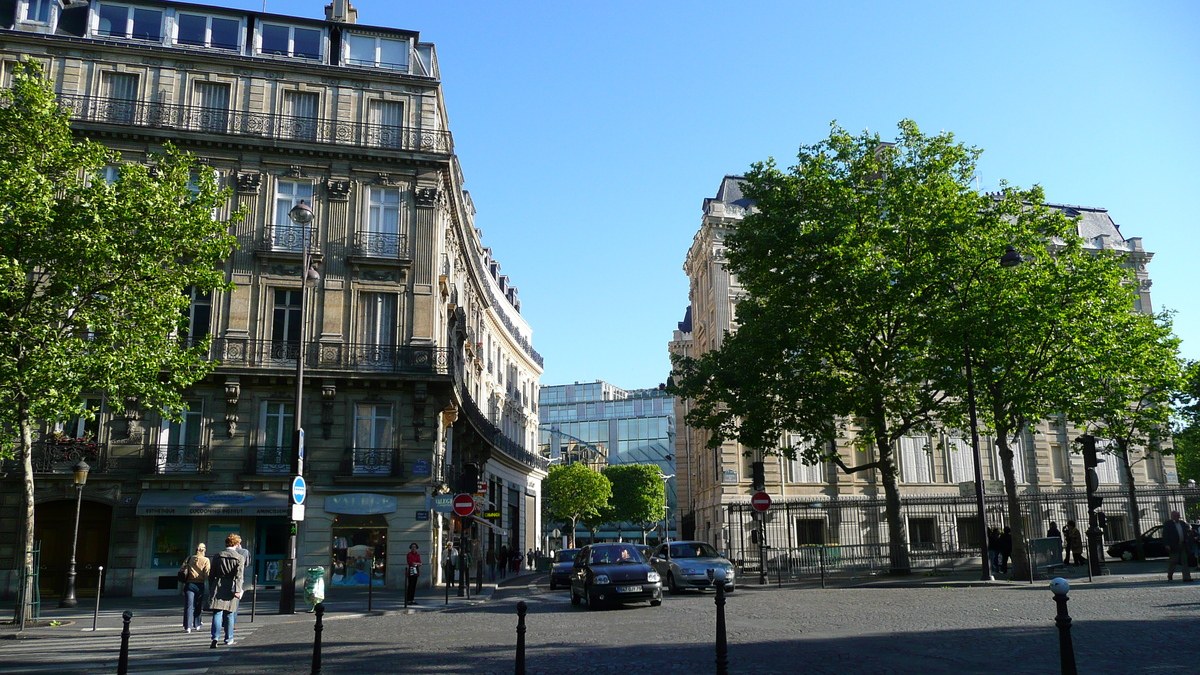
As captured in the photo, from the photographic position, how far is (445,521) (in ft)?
99.0

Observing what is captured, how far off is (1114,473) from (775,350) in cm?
2926

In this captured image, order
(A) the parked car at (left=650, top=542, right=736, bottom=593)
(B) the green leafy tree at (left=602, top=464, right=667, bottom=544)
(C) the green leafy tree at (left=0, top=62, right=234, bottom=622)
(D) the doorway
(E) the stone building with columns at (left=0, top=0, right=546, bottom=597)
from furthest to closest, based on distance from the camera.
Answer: (B) the green leafy tree at (left=602, top=464, right=667, bottom=544) → (E) the stone building with columns at (left=0, top=0, right=546, bottom=597) → (D) the doorway → (A) the parked car at (left=650, top=542, right=736, bottom=593) → (C) the green leafy tree at (left=0, top=62, right=234, bottom=622)

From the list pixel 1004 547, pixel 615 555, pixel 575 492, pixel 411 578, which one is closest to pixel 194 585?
pixel 411 578

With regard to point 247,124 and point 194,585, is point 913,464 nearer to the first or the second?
point 247,124

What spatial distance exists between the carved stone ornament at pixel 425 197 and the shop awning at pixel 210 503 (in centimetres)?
1020

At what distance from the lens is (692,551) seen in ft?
77.0

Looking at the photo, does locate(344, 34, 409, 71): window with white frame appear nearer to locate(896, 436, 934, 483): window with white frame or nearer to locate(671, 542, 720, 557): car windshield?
locate(671, 542, 720, 557): car windshield

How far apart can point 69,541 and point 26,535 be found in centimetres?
827

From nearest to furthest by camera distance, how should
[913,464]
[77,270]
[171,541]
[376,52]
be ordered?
1. [77,270]
2. [171,541]
3. [376,52]
4. [913,464]

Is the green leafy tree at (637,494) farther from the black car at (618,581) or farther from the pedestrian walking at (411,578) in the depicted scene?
the black car at (618,581)

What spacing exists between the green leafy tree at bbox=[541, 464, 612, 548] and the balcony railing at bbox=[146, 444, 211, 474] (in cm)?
5022

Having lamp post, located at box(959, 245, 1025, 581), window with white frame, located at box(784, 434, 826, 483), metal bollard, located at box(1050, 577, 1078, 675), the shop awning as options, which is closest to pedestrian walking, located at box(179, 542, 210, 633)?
the shop awning

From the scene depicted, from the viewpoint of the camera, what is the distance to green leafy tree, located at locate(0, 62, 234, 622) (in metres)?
18.0

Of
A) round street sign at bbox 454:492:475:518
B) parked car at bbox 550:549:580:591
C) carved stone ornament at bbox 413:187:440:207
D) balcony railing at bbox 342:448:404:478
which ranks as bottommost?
parked car at bbox 550:549:580:591
